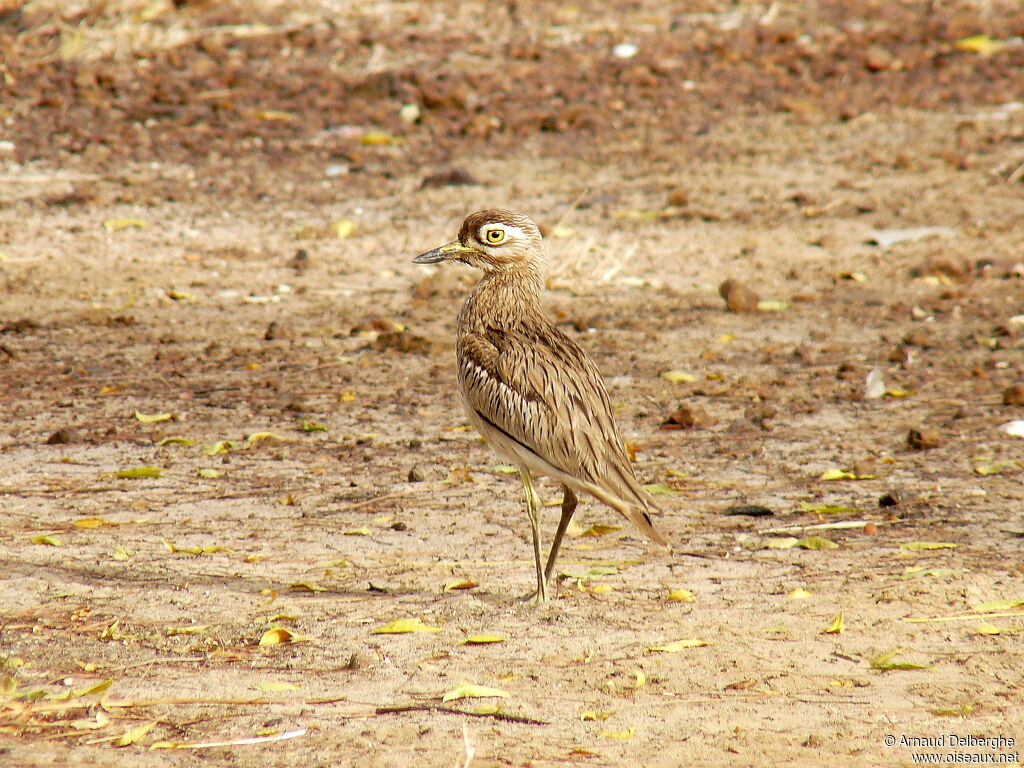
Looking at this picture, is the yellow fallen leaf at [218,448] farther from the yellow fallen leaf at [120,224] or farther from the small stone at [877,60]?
the small stone at [877,60]

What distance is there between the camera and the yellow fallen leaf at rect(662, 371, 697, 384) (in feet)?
23.9

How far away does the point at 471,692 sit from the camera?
3.94m

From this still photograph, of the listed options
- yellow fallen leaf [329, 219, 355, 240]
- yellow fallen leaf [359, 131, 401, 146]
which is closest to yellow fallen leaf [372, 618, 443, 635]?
yellow fallen leaf [329, 219, 355, 240]

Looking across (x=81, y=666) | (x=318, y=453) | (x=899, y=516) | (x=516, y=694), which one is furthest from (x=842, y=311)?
(x=81, y=666)

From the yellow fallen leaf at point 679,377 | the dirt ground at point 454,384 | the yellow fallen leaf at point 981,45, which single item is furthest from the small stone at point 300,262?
the yellow fallen leaf at point 981,45

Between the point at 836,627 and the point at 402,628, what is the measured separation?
1392 millimetres

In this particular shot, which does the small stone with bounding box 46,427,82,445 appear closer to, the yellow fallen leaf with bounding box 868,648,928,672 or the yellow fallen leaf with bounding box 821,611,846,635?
the yellow fallen leaf with bounding box 821,611,846,635

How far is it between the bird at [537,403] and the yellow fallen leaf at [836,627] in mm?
601

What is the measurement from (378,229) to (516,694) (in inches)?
240

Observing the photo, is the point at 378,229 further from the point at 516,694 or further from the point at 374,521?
the point at 516,694

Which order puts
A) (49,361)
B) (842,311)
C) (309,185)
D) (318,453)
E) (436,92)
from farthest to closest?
(436,92) → (309,185) → (842,311) → (49,361) → (318,453)

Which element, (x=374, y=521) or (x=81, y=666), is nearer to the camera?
(x=81, y=666)

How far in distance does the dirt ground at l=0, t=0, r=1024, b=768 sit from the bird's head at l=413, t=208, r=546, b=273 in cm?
104

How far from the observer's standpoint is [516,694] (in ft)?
13.1
